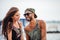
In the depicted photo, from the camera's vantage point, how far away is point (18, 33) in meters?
1.87

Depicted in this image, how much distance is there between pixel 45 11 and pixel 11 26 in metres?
0.51

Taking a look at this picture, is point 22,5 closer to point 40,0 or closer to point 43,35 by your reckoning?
point 40,0

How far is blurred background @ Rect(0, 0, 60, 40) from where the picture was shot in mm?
1881

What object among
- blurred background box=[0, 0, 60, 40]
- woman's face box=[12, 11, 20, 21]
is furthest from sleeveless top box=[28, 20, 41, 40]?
woman's face box=[12, 11, 20, 21]

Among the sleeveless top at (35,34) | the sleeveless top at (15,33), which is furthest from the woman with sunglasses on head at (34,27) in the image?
the sleeveless top at (15,33)

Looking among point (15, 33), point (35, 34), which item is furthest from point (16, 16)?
point (35, 34)

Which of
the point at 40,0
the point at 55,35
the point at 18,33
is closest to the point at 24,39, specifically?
the point at 18,33

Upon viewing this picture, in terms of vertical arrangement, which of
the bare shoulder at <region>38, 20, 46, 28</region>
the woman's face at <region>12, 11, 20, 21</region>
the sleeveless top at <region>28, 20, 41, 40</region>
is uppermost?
the woman's face at <region>12, 11, 20, 21</region>

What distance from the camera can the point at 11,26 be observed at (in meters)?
1.87

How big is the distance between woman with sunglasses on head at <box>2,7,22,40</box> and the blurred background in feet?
0.18

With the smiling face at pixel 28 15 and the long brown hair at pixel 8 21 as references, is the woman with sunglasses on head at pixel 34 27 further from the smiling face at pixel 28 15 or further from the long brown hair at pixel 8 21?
the long brown hair at pixel 8 21

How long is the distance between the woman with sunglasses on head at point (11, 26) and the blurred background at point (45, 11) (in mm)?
55

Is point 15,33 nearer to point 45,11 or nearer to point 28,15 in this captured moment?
point 28,15

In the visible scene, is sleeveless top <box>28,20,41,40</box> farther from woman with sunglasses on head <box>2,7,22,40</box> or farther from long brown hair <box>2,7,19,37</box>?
long brown hair <box>2,7,19,37</box>
